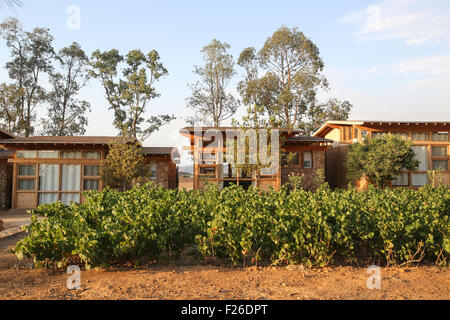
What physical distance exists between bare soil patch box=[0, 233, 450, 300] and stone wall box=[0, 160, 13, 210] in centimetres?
1340

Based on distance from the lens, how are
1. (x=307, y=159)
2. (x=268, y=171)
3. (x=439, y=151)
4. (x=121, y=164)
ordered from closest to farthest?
(x=121, y=164), (x=268, y=171), (x=439, y=151), (x=307, y=159)

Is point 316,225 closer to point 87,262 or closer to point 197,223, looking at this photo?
point 197,223

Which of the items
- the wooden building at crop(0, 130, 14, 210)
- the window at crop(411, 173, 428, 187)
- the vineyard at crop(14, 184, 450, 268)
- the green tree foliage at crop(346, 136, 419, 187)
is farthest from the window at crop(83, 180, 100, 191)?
the window at crop(411, 173, 428, 187)

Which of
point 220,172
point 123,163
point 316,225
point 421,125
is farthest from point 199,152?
point 316,225

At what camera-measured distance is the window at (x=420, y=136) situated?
55.0ft

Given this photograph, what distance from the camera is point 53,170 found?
15312 mm

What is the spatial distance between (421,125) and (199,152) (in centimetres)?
1094

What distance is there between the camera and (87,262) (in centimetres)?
443

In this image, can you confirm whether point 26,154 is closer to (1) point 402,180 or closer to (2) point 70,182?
(2) point 70,182

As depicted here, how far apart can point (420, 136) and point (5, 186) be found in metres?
20.6

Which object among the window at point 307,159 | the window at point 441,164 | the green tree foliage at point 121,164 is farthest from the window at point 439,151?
the green tree foliage at point 121,164

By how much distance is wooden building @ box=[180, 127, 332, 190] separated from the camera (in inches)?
618

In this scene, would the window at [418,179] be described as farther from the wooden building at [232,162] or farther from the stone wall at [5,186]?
the stone wall at [5,186]

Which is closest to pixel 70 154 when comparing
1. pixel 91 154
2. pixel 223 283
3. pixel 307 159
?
pixel 91 154
